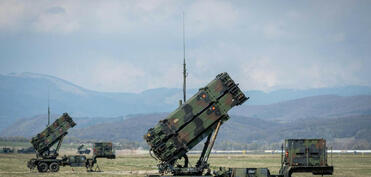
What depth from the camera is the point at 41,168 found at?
62.1 meters

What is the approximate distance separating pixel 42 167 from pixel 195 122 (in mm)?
33924

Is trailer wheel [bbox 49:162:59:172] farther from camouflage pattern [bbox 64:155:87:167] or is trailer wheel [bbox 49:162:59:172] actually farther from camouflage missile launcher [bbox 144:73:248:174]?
camouflage missile launcher [bbox 144:73:248:174]

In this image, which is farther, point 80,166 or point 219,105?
point 80,166

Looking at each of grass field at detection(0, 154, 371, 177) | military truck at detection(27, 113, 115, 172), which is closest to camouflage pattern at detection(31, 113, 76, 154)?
military truck at detection(27, 113, 115, 172)

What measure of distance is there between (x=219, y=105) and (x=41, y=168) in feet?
114

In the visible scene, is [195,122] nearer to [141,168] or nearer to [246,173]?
[246,173]

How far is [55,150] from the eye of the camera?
203 feet

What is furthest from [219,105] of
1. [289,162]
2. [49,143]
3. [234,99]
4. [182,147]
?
[49,143]

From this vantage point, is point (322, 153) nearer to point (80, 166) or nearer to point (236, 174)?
point (236, 174)

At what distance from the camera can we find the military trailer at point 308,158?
33844 millimetres

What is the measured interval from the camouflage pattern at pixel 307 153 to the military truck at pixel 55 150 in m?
31.3

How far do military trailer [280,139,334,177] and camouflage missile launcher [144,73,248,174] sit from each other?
4.56 metres

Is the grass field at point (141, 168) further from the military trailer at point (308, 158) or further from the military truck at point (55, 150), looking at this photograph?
the military trailer at point (308, 158)

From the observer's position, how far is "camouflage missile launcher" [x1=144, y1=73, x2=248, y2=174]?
32938 mm
